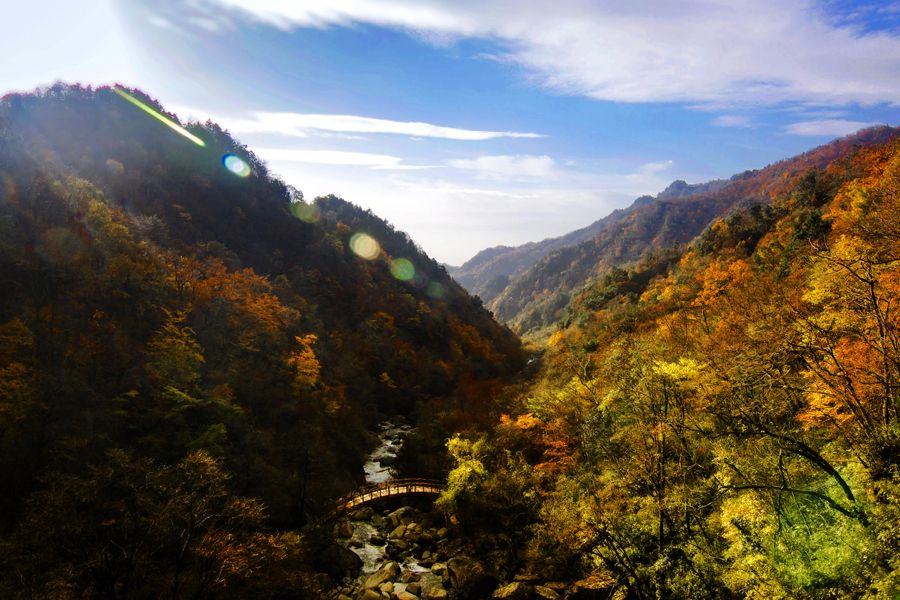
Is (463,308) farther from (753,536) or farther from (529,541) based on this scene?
(753,536)

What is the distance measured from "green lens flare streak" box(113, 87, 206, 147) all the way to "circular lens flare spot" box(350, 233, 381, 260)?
123 ft

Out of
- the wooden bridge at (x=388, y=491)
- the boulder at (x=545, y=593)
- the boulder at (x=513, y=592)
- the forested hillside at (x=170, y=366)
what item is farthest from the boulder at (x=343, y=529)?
the boulder at (x=545, y=593)

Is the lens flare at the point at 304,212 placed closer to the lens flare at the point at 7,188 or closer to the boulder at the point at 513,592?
the lens flare at the point at 7,188

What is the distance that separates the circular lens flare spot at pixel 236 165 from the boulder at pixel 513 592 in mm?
93736

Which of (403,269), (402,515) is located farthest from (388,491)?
(403,269)

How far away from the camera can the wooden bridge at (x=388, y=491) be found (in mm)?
29669

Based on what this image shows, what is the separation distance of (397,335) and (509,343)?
120 feet

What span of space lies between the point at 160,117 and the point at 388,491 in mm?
92355

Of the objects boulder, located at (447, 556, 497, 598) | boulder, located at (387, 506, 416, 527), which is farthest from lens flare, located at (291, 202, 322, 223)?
boulder, located at (447, 556, 497, 598)

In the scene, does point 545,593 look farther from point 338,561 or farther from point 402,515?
point 402,515

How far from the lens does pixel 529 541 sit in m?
24.8

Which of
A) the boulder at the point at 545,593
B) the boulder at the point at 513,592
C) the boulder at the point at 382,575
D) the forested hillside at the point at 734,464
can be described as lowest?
the boulder at the point at 382,575

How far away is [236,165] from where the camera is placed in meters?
94.6

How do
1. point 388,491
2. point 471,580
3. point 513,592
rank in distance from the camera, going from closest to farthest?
point 513,592 < point 471,580 < point 388,491
